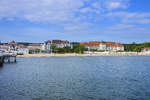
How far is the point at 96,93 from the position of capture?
14727 millimetres

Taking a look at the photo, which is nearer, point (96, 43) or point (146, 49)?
point (146, 49)

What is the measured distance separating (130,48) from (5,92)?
13935 cm

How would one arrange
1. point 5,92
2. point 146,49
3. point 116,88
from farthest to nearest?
point 146,49 < point 116,88 < point 5,92

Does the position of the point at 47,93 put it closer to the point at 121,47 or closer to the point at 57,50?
the point at 57,50

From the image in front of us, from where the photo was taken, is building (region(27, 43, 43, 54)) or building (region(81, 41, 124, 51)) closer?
building (region(27, 43, 43, 54))

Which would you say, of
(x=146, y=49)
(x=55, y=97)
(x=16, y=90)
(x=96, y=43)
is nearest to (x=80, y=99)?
(x=55, y=97)

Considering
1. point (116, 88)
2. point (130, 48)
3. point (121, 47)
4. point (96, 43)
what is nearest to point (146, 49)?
point (130, 48)

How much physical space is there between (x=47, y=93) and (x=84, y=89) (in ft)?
10.6

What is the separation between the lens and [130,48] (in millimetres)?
145375

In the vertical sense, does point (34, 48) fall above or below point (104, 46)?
below

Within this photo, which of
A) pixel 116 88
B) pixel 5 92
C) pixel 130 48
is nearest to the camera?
pixel 5 92

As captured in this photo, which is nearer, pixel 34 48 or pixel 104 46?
pixel 104 46

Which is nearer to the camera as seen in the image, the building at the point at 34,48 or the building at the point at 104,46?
the building at the point at 34,48

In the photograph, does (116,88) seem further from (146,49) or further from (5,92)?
(146,49)
